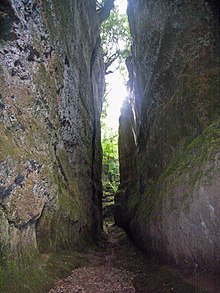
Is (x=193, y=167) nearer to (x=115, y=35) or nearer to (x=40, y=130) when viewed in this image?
(x=40, y=130)

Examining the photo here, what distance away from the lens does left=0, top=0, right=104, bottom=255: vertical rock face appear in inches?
250

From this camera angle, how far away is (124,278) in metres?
7.46

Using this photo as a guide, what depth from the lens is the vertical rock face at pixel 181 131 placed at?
5457 millimetres

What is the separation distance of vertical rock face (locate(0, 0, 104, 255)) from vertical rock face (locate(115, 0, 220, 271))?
296cm


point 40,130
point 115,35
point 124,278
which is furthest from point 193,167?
point 115,35

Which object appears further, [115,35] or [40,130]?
[115,35]

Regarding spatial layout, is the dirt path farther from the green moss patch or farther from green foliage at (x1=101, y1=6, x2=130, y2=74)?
green foliage at (x1=101, y1=6, x2=130, y2=74)

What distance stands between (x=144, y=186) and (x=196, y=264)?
5673 mm

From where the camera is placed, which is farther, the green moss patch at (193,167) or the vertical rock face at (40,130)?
the vertical rock face at (40,130)

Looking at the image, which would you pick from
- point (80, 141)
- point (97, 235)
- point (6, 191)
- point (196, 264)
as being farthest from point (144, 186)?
point (6, 191)

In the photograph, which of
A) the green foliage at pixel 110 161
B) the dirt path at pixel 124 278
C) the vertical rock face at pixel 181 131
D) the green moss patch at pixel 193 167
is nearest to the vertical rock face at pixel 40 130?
the dirt path at pixel 124 278

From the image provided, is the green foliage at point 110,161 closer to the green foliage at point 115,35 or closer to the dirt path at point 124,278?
the green foliage at point 115,35

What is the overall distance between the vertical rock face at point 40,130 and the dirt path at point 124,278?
121cm

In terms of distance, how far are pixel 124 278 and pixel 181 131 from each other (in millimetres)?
4599
